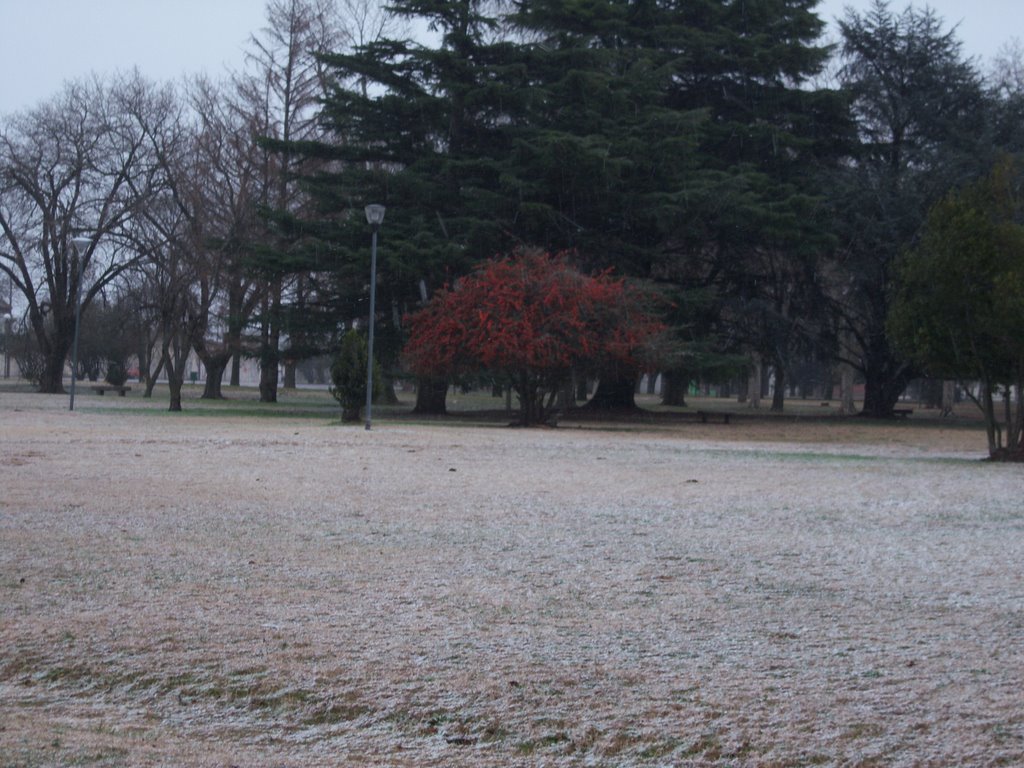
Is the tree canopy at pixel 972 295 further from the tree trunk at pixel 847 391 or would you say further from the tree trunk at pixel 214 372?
the tree trunk at pixel 214 372

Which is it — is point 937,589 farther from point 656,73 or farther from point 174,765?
point 656,73

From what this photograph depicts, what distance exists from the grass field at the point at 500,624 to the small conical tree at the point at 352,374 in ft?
44.7

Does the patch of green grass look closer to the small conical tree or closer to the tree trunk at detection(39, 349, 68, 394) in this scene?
the small conical tree

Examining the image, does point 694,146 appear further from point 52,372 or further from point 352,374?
point 52,372

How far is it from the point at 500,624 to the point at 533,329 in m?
20.1

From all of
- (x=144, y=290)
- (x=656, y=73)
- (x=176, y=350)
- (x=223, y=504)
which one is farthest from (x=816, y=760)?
(x=144, y=290)

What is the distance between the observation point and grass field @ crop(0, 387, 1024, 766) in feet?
13.6

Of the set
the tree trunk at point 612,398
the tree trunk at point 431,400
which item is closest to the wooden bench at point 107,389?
the tree trunk at point 431,400

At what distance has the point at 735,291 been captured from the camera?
36625mm

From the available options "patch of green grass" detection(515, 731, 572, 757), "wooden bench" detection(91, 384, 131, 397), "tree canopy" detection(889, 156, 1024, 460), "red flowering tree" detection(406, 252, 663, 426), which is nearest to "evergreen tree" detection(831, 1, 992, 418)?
"red flowering tree" detection(406, 252, 663, 426)

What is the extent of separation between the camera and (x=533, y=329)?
84.2 feet

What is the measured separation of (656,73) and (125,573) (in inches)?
1155

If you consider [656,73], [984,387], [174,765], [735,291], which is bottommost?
[174,765]

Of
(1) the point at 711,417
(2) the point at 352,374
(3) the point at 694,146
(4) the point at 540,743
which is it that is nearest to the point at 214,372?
(1) the point at 711,417
